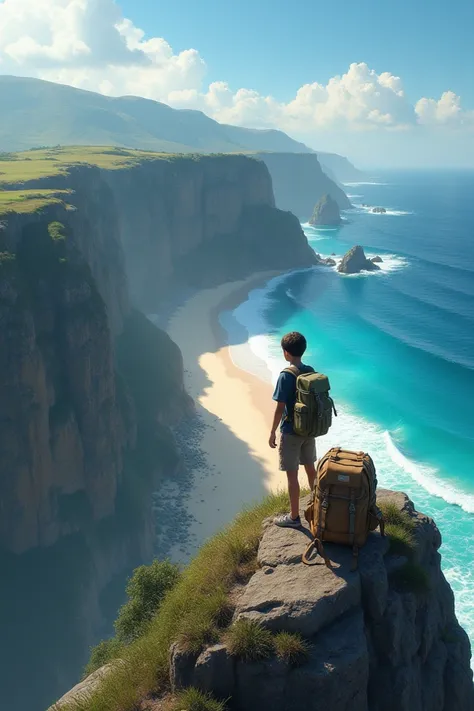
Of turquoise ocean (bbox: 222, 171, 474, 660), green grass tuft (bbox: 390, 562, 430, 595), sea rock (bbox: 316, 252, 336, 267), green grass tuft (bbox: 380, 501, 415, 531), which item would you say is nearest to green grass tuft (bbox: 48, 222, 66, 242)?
turquoise ocean (bbox: 222, 171, 474, 660)

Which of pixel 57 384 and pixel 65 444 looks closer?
pixel 65 444

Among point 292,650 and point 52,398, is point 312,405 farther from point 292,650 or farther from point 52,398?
point 52,398

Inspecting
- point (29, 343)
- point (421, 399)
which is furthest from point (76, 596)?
point (421, 399)

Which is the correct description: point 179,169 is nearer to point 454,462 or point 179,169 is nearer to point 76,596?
point 454,462

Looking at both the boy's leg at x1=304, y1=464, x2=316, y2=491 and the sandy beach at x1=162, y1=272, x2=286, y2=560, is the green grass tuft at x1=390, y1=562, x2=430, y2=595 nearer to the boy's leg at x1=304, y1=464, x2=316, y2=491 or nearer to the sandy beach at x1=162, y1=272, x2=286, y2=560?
the boy's leg at x1=304, y1=464, x2=316, y2=491

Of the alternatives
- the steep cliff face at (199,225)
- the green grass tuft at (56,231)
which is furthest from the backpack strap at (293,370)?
the steep cliff face at (199,225)

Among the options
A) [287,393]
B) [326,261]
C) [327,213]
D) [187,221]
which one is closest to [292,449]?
[287,393]

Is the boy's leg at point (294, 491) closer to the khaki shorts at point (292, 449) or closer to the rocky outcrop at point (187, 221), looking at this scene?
the khaki shorts at point (292, 449)
